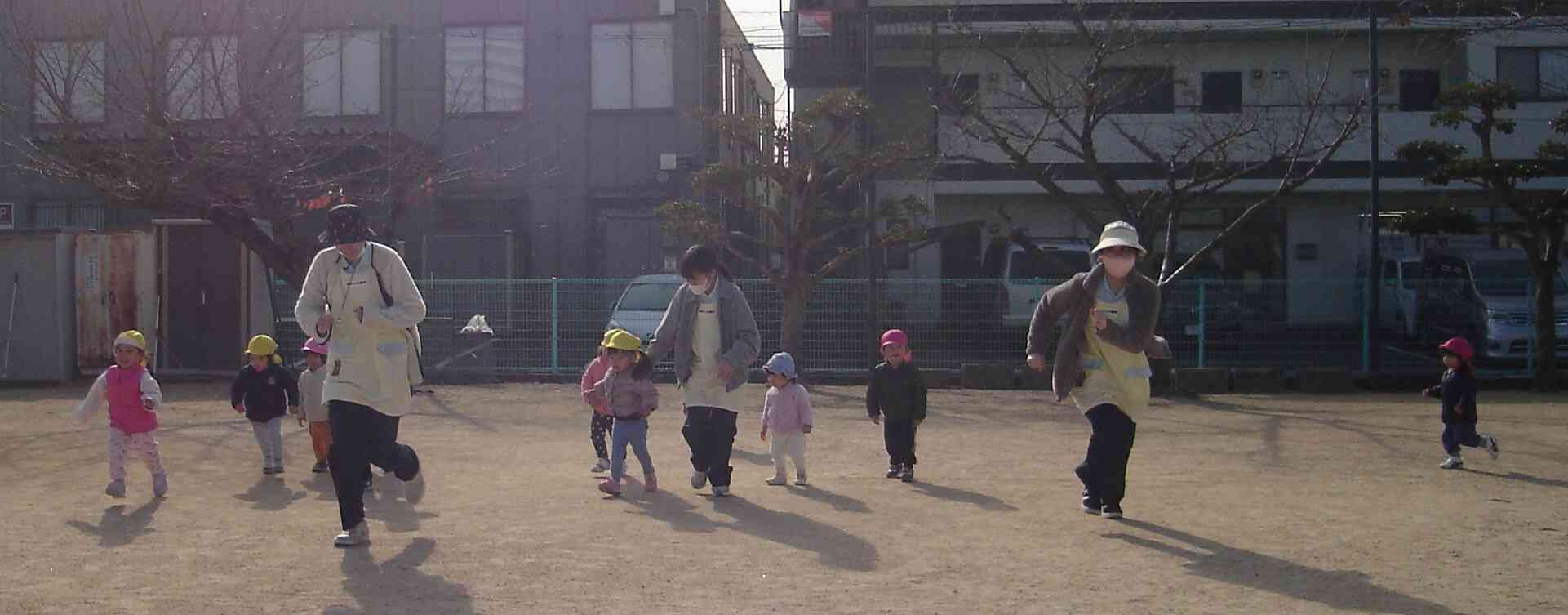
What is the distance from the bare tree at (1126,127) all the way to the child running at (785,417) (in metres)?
7.99

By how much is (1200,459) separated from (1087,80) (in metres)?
7.02

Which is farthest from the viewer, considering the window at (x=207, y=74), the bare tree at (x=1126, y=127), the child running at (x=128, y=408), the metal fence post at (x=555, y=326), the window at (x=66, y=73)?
the metal fence post at (x=555, y=326)

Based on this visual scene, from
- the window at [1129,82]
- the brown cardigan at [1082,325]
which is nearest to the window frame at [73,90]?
the window at [1129,82]

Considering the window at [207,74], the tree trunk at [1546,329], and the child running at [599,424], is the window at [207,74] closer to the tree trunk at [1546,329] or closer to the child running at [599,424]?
the child running at [599,424]

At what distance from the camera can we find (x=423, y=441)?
11695mm

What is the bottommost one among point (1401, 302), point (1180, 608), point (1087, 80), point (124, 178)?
point (1180, 608)

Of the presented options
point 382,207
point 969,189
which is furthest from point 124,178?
point 969,189

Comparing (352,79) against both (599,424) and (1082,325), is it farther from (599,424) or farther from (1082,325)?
(1082,325)

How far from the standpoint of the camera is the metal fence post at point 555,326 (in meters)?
18.0

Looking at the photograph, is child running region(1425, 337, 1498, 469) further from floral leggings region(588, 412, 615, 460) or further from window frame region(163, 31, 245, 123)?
window frame region(163, 31, 245, 123)

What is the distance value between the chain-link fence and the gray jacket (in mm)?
9105

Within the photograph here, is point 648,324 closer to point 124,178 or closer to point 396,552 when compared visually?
point 124,178

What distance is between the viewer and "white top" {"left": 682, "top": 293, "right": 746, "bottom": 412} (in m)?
8.34

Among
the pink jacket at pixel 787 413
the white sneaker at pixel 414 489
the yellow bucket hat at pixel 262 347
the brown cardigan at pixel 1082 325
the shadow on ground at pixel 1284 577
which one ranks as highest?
the brown cardigan at pixel 1082 325
